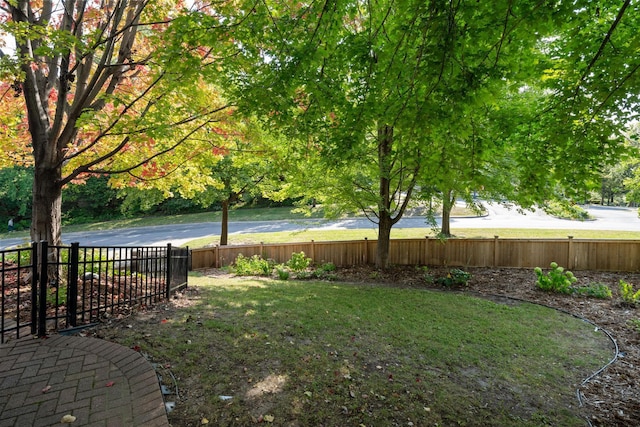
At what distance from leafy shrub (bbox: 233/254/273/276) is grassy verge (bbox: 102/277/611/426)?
13.0 feet

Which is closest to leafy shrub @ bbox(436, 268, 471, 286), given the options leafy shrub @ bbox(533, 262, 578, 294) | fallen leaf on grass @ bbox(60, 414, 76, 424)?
leafy shrub @ bbox(533, 262, 578, 294)

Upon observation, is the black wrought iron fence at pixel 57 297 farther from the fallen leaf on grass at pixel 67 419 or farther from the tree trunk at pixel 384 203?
the tree trunk at pixel 384 203

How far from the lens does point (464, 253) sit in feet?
34.7

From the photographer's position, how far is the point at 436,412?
9.56ft

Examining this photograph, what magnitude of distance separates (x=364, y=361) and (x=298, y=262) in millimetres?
6910

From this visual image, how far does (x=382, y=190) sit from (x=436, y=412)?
23.5 feet

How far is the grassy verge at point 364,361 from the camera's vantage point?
9.27ft

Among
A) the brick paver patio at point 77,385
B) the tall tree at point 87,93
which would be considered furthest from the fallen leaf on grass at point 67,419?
the tall tree at point 87,93

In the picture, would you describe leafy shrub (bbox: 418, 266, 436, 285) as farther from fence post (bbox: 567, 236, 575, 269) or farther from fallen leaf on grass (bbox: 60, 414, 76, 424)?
fallen leaf on grass (bbox: 60, 414, 76, 424)

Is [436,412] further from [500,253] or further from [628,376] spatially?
[500,253]

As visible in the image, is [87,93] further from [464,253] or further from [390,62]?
[464,253]

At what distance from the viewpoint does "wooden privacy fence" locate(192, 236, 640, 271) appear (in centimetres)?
960

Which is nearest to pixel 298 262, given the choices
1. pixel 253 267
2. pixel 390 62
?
pixel 253 267

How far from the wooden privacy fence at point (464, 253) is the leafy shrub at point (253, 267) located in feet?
2.68
